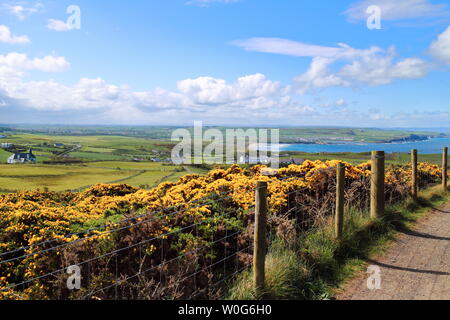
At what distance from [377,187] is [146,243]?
5884 mm

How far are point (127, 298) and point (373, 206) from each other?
636 cm

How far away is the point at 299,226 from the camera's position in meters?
7.55

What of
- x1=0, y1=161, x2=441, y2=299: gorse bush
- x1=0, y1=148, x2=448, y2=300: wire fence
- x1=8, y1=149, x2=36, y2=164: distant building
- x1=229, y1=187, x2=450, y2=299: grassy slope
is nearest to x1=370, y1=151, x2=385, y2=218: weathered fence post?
x1=229, y1=187, x2=450, y2=299: grassy slope

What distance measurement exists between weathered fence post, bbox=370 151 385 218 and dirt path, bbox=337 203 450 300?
78 cm

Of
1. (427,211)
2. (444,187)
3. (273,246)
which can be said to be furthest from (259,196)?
(444,187)

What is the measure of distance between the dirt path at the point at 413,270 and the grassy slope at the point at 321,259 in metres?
0.22

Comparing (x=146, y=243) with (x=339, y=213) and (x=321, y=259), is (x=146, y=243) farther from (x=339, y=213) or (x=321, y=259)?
(x=339, y=213)

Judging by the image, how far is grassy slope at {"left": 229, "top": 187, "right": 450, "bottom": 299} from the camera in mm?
4844

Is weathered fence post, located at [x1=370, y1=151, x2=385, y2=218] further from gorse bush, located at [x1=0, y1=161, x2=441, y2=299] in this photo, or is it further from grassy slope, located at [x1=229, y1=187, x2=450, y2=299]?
gorse bush, located at [x1=0, y1=161, x2=441, y2=299]

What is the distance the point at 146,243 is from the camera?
5.61m

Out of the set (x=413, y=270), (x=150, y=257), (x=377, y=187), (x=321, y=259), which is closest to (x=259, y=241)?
(x=321, y=259)

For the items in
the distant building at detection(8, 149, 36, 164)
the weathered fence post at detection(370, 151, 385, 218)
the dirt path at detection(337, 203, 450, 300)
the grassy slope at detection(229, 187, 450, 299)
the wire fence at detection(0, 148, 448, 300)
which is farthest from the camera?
the distant building at detection(8, 149, 36, 164)

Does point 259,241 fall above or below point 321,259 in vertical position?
above
